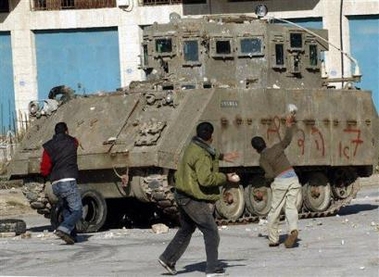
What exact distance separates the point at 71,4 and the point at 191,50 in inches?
605

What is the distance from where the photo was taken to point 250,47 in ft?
90.1

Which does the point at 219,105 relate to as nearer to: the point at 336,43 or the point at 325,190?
the point at 325,190

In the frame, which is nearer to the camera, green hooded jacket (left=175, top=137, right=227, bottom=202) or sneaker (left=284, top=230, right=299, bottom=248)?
green hooded jacket (left=175, top=137, right=227, bottom=202)

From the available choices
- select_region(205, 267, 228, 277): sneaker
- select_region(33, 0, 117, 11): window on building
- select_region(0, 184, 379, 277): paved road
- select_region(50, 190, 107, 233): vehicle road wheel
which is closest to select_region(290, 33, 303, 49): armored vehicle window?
select_region(0, 184, 379, 277): paved road

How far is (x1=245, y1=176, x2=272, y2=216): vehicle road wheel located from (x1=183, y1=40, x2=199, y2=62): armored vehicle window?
2499 millimetres

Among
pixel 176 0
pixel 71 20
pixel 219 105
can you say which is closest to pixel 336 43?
pixel 176 0

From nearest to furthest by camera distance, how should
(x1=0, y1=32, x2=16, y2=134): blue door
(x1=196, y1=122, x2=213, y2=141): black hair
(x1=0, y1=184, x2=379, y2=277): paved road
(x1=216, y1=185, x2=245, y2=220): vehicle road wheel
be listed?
(x1=196, y1=122, x2=213, y2=141): black hair → (x1=0, y1=184, x2=379, y2=277): paved road → (x1=216, y1=185, x2=245, y2=220): vehicle road wheel → (x1=0, y1=32, x2=16, y2=134): blue door

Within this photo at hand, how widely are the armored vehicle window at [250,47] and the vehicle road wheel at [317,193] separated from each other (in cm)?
240

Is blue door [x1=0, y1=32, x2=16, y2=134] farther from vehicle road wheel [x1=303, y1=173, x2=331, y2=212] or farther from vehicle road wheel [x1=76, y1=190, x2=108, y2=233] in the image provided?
vehicle road wheel [x1=76, y1=190, x2=108, y2=233]

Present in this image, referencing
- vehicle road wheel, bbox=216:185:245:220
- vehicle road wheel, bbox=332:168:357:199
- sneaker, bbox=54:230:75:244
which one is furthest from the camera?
vehicle road wheel, bbox=332:168:357:199

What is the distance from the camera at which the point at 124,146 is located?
24672 mm

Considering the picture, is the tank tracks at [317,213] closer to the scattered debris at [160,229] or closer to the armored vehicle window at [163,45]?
the scattered debris at [160,229]

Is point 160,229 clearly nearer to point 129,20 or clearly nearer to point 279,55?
point 279,55

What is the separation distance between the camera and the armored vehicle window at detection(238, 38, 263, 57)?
27.4 meters
